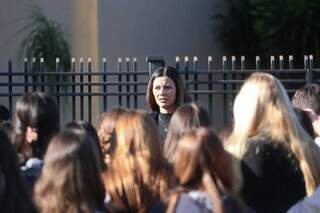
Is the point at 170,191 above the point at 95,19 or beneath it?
beneath

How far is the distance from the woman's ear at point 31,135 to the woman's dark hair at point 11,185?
2.79 feet

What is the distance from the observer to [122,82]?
389 inches

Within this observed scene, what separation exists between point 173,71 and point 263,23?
7.05 metres

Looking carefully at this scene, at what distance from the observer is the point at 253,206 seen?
475 cm

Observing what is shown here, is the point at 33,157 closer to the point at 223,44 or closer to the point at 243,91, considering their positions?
the point at 243,91

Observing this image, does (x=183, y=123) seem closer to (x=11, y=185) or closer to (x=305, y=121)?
(x=305, y=121)

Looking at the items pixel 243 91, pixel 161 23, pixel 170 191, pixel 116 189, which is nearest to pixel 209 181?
pixel 170 191

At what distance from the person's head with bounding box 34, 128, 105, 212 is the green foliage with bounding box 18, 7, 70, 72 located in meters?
9.05

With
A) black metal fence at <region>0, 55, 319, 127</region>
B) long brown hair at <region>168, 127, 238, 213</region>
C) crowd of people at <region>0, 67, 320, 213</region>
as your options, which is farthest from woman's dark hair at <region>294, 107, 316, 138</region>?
black metal fence at <region>0, 55, 319, 127</region>

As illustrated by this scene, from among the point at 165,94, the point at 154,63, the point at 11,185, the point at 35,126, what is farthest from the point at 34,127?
the point at 154,63

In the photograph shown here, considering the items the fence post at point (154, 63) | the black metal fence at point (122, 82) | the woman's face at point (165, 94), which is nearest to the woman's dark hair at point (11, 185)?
the woman's face at point (165, 94)

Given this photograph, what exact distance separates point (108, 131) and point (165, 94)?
2.10m

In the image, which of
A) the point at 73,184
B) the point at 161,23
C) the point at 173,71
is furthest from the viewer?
the point at 161,23

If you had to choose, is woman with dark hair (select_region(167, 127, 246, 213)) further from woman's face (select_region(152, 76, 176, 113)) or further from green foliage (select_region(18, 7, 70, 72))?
green foliage (select_region(18, 7, 70, 72))
